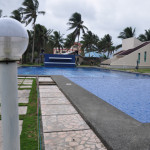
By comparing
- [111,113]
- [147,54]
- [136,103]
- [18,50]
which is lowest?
[136,103]

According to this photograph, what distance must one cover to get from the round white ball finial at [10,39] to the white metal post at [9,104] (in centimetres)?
5

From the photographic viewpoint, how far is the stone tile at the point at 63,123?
3230 millimetres

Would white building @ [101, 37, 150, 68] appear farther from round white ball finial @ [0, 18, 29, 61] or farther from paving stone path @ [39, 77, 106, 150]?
round white ball finial @ [0, 18, 29, 61]

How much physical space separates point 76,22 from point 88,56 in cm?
887

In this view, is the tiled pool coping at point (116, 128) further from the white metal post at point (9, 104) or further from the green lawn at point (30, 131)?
the white metal post at point (9, 104)

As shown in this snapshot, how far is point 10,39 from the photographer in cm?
93

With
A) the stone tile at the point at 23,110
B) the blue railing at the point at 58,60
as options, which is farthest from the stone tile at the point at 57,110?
the blue railing at the point at 58,60

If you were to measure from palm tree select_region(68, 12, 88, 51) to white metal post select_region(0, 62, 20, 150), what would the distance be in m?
34.2

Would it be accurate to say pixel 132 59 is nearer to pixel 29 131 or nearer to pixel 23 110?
pixel 23 110

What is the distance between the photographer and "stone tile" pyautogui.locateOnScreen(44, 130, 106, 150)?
101 inches

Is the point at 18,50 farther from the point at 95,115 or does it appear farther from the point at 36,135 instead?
the point at 95,115

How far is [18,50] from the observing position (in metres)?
0.99

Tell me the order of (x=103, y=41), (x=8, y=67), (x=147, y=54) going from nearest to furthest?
(x=8, y=67) < (x=147, y=54) < (x=103, y=41)

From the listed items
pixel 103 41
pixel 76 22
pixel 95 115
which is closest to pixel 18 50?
pixel 95 115
